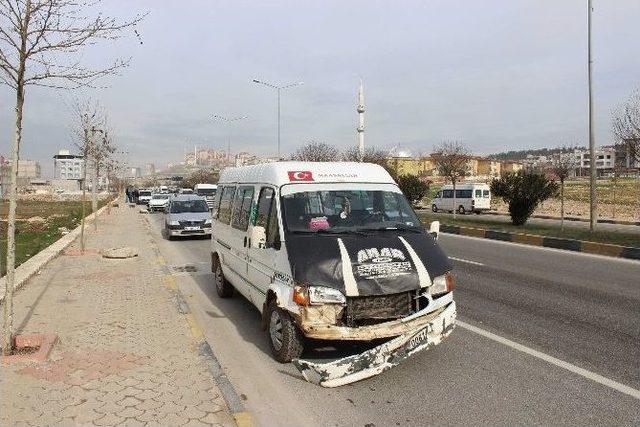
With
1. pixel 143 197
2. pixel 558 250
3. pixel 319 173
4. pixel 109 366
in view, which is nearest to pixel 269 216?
pixel 319 173

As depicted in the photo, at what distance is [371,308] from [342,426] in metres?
1.21

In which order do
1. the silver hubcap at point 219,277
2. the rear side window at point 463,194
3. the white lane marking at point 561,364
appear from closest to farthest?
the white lane marking at point 561,364
the silver hubcap at point 219,277
the rear side window at point 463,194

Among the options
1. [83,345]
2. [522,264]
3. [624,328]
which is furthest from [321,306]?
[522,264]

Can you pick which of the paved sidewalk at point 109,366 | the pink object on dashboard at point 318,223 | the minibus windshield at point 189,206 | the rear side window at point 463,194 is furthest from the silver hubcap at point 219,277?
the rear side window at point 463,194

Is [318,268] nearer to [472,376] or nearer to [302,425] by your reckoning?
[302,425]

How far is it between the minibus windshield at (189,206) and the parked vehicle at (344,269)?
1362 cm

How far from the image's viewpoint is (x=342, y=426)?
404cm

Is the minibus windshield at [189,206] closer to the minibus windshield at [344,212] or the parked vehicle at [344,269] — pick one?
the parked vehicle at [344,269]

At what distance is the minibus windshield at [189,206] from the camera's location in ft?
64.5

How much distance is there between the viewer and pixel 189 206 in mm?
19875

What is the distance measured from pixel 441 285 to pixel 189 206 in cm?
1595

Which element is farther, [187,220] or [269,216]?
[187,220]

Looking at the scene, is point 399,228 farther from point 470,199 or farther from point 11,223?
point 470,199

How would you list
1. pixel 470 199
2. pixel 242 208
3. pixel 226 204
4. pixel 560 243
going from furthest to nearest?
pixel 470 199
pixel 560 243
pixel 226 204
pixel 242 208
